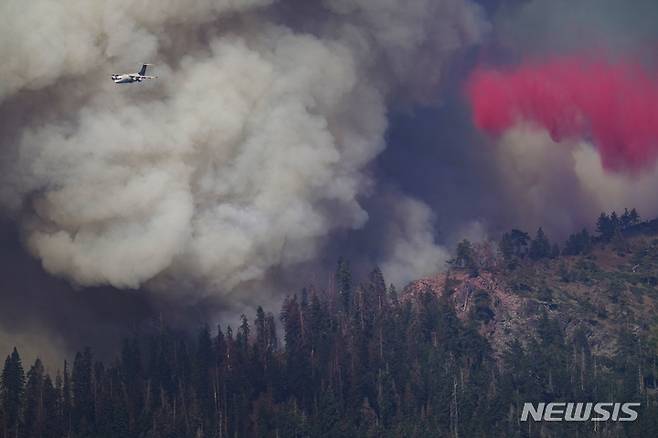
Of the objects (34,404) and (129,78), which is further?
(34,404)

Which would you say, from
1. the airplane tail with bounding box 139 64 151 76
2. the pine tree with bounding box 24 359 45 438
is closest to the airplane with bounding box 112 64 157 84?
the airplane tail with bounding box 139 64 151 76

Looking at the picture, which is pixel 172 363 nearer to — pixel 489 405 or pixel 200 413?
pixel 200 413

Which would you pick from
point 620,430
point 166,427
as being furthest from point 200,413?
point 620,430

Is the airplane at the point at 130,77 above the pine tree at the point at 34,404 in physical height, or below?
above

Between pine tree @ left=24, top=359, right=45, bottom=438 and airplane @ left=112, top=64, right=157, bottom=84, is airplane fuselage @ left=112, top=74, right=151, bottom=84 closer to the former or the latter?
airplane @ left=112, top=64, right=157, bottom=84

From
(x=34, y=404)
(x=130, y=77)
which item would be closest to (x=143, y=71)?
(x=130, y=77)

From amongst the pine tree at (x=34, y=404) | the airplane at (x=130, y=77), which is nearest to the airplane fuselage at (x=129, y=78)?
the airplane at (x=130, y=77)

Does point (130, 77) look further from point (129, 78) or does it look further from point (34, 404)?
point (34, 404)

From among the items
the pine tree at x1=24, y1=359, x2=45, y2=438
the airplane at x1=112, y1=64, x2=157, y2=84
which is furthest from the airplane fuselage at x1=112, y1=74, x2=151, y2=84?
the pine tree at x1=24, y1=359, x2=45, y2=438

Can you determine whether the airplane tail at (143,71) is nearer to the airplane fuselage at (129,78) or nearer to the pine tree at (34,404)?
the airplane fuselage at (129,78)

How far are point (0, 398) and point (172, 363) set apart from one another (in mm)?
16624

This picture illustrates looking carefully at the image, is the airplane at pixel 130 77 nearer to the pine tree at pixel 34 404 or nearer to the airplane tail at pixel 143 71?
the airplane tail at pixel 143 71

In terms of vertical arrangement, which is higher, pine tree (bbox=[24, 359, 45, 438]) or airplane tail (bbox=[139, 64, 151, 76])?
airplane tail (bbox=[139, 64, 151, 76])

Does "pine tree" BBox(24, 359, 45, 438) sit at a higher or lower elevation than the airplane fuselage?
lower
